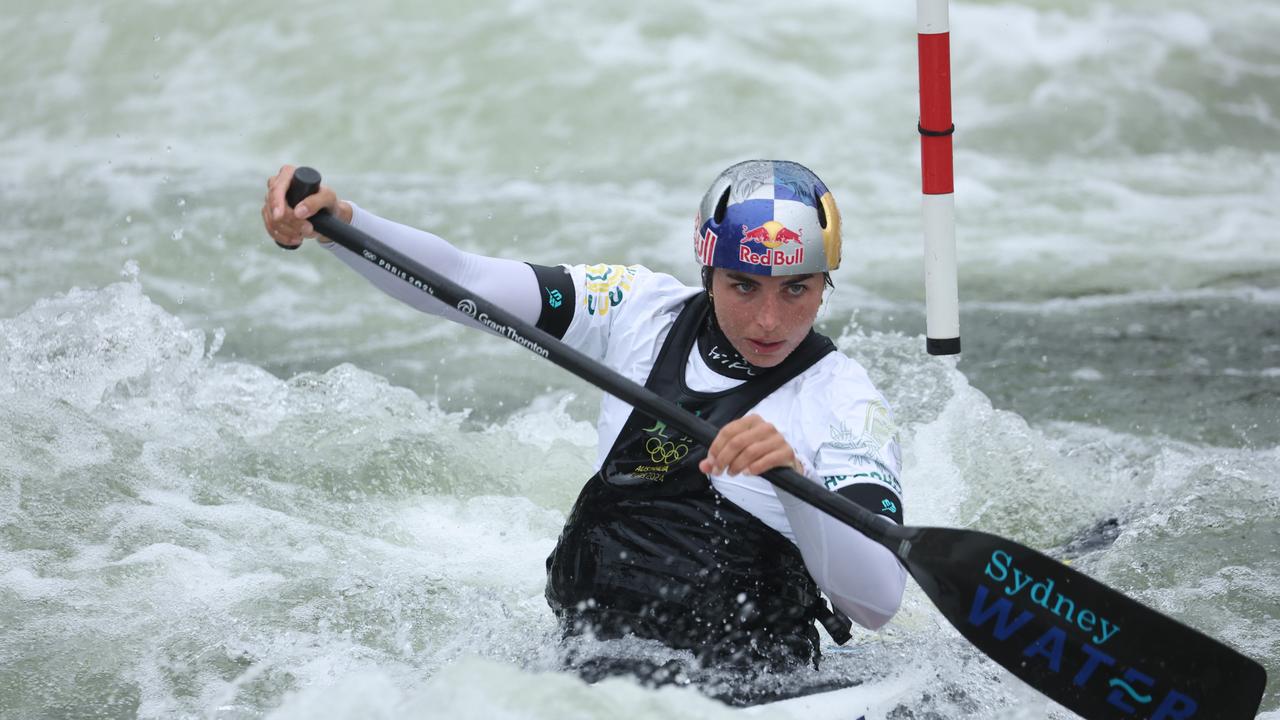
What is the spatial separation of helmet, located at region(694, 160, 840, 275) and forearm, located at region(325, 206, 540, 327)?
411 millimetres

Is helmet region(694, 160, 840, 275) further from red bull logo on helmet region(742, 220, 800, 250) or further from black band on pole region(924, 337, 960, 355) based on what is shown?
black band on pole region(924, 337, 960, 355)

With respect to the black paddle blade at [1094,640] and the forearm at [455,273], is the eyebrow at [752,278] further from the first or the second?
the black paddle blade at [1094,640]

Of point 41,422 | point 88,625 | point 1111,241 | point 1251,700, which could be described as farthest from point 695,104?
point 1251,700

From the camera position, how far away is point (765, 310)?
9.69ft

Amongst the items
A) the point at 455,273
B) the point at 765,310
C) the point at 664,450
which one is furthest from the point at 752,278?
the point at 455,273

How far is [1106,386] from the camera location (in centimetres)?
636

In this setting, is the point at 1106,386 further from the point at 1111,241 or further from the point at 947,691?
the point at 947,691

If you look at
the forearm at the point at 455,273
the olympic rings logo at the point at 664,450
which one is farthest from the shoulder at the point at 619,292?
the olympic rings logo at the point at 664,450

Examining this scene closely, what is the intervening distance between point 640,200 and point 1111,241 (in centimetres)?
274

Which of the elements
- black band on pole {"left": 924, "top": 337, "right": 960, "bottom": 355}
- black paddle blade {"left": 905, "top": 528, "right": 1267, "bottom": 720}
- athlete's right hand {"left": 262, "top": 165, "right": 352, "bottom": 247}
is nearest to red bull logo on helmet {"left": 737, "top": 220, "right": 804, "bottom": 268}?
black paddle blade {"left": 905, "top": 528, "right": 1267, "bottom": 720}

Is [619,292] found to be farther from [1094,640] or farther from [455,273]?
[1094,640]

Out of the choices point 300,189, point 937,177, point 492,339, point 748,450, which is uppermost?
point 937,177

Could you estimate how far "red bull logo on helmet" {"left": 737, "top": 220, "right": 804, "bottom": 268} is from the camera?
292 centimetres

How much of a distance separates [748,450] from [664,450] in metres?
0.42
